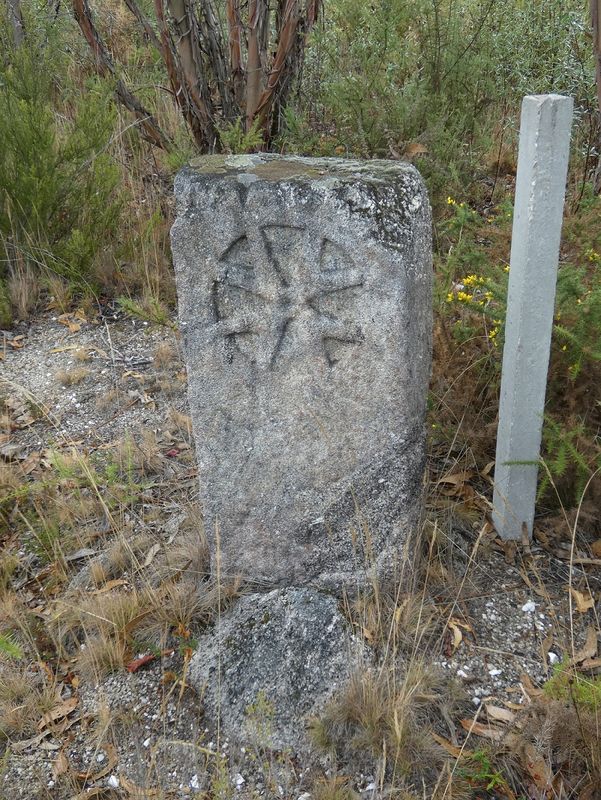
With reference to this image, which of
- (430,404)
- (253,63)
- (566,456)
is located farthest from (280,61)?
(566,456)

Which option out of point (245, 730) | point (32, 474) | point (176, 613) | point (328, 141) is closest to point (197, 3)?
point (328, 141)

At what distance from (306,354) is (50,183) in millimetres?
2839

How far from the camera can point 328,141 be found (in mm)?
4793

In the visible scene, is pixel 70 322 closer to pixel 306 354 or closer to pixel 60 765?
pixel 306 354

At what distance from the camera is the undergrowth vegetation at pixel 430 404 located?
6.51ft

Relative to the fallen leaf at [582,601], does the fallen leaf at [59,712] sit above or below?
below

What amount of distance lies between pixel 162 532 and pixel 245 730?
0.91 metres

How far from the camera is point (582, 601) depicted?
7.93 ft

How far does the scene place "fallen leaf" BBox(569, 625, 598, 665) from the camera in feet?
7.29

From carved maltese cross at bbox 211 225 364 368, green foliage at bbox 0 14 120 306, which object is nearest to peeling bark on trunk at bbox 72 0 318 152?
green foliage at bbox 0 14 120 306

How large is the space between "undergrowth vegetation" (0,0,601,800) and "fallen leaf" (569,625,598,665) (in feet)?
0.06

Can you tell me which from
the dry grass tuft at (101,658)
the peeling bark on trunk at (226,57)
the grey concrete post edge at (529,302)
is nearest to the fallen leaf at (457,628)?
the grey concrete post edge at (529,302)

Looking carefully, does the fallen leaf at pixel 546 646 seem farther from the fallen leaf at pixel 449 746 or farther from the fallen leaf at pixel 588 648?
the fallen leaf at pixel 449 746

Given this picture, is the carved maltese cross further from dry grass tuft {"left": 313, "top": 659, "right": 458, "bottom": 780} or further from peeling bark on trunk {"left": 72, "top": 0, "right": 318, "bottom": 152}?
peeling bark on trunk {"left": 72, "top": 0, "right": 318, "bottom": 152}
